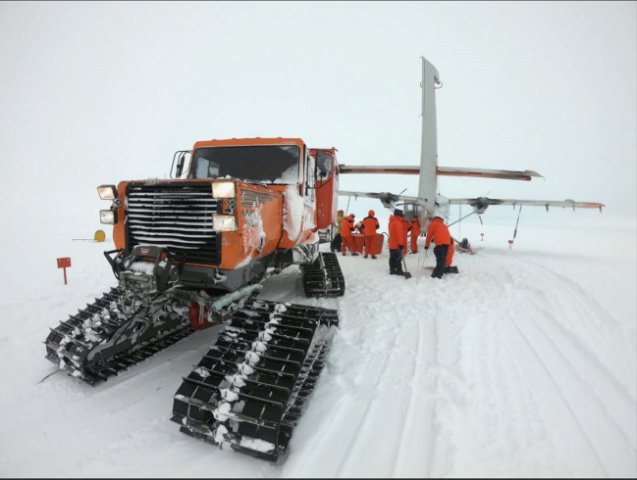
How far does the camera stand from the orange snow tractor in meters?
2.52

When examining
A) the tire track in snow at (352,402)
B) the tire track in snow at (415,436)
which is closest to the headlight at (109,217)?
the tire track in snow at (352,402)

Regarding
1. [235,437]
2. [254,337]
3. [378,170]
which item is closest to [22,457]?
[235,437]

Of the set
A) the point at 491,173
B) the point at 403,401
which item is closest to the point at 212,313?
the point at 403,401

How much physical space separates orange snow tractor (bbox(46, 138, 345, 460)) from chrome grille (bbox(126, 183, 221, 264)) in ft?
0.04

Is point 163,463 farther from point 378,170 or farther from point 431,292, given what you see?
point 378,170

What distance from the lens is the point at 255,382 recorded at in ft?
8.76

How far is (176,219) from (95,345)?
1.62 m

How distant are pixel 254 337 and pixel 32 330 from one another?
3.70 meters

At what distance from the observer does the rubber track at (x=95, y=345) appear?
316 centimetres

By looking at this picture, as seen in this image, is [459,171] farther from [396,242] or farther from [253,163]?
[253,163]

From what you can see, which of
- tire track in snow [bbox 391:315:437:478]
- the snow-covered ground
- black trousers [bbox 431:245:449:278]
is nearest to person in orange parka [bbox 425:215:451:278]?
black trousers [bbox 431:245:449:278]

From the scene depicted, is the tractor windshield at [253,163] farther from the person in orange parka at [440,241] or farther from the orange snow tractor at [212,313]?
the person in orange parka at [440,241]

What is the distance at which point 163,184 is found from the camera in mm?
3197

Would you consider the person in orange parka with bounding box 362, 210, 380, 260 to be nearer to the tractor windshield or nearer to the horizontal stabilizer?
the horizontal stabilizer
